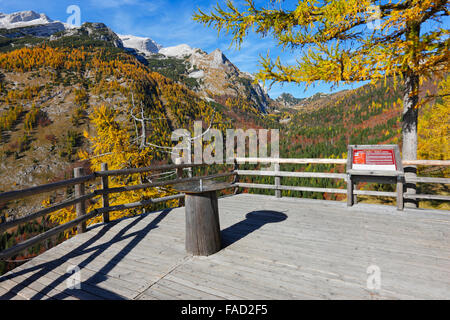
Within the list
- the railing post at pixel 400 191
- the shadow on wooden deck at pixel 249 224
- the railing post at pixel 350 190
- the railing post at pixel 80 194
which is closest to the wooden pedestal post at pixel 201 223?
the shadow on wooden deck at pixel 249 224

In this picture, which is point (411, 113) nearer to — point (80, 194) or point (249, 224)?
point (249, 224)

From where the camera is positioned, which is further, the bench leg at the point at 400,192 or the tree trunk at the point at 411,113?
the tree trunk at the point at 411,113

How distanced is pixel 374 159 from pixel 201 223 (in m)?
4.66

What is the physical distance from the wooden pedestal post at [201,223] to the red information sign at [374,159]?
417 centimetres

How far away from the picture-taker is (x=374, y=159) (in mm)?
5984

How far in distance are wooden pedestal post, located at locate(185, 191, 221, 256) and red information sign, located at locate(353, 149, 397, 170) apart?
4.17 m

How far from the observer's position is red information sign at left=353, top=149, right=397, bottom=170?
578cm

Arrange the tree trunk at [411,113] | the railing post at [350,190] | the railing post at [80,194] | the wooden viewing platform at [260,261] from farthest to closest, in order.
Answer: the railing post at [350,190] < the tree trunk at [411,113] < the railing post at [80,194] < the wooden viewing platform at [260,261]

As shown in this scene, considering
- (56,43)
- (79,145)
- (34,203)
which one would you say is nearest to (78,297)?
(34,203)

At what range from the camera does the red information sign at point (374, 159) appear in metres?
5.78

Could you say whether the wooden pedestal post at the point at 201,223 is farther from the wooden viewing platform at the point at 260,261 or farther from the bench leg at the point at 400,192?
the bench leg at the point at 400,192

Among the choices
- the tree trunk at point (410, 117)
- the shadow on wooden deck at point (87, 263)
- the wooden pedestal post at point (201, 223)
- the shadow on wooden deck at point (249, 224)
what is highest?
the tree trunk at point (410, 117)

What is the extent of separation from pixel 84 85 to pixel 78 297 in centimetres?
12966
